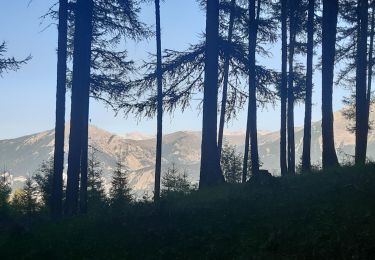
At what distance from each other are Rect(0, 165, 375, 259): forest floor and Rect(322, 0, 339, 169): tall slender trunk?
7.68ft

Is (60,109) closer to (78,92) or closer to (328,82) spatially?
(78,92)

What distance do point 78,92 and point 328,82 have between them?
8.36 metres

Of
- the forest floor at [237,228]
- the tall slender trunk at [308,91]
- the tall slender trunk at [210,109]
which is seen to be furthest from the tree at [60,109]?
the tall slender trunk at [308,91]

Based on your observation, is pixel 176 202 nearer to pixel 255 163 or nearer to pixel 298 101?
pixel 255 163

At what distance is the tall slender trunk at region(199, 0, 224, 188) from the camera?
12.9 m

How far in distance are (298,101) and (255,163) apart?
26.1 feet

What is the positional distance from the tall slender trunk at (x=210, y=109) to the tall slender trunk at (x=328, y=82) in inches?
143

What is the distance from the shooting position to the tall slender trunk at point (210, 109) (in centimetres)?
1295

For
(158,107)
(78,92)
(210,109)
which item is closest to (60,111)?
(78,92)

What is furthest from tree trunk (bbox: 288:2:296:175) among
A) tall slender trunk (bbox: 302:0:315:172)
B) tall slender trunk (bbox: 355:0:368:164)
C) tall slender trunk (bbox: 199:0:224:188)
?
tall slender trunk (bbox: 199:0:224:188)

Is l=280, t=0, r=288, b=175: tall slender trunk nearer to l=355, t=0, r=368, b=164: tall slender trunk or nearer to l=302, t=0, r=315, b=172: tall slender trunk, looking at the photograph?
l=302, t=0, r=315, b=172: tall slender trunk

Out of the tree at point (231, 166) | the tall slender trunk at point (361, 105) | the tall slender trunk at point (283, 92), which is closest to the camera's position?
the tall slender trunk at point (361, 105)

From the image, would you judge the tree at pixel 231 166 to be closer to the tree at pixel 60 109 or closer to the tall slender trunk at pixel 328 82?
the tall slender trunk at pixel 328 82

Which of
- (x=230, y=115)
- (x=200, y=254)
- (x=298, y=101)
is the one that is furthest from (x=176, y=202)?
(x=298, y=101)
